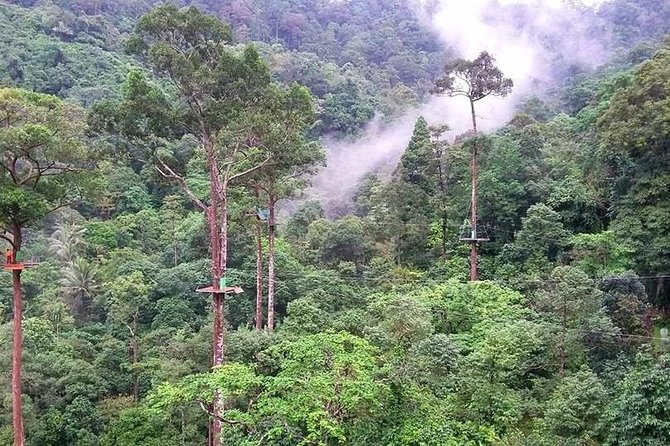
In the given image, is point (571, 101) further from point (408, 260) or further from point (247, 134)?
point (247, 134)

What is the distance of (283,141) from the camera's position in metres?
13.1

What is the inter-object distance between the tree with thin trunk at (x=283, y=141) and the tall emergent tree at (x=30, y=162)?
134 inches

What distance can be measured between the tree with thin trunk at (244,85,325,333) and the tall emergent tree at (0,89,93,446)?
11.1ft

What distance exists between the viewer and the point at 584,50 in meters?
45.9

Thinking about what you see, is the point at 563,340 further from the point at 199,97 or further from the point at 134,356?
the point at 134,356

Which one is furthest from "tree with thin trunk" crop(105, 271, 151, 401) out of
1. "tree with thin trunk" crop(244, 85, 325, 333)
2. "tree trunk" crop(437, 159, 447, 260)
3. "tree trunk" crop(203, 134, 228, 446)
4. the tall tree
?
"tree trunk" crop(437, 159, 447, 260)

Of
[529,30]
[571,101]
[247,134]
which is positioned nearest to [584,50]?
[529,30]

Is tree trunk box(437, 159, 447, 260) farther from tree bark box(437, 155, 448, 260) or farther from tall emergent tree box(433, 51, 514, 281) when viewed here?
tall emergent tree box(433, 51, 514, 281)

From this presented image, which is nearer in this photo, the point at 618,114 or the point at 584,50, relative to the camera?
the point at 618,114

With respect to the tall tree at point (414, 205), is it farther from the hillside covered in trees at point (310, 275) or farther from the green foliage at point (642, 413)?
the green foliage at point (642, 413)

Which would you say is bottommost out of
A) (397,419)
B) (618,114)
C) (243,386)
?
(397,419)

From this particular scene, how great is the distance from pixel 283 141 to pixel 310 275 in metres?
6.10

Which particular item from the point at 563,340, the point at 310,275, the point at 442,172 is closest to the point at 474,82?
the point at 442,172

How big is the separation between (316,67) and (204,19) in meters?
36.8
